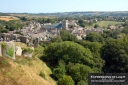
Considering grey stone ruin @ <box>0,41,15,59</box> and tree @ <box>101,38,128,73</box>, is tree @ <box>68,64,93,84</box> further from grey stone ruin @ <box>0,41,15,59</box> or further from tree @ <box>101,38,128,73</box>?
grey stone ruin @ <box>0,41,15,59</box>

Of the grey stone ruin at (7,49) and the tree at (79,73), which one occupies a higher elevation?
the grey stone ruin at (7,49)

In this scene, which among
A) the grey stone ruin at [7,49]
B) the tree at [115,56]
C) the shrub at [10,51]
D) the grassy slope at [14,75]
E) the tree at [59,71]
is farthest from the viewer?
the tree at [115,56]

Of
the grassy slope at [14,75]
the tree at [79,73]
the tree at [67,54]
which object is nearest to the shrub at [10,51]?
the grassy slope at [14,75]

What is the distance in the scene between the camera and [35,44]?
177ft

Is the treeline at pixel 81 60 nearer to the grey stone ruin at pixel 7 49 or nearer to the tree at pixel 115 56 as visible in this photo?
the tree at pixel 115 56

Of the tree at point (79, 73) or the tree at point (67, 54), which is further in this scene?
the tree at point (67, 54)

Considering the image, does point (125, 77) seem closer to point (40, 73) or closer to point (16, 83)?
point (16, 83)

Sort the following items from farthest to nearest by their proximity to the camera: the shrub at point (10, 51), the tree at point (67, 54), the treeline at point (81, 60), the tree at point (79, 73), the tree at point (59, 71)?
the tree at point (67, 54), the treeline at point (81, 60), the tree at point (79, 73), the tree at point (59, 71), the shrub at point (10, 51)

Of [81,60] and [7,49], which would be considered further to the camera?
[81,60]

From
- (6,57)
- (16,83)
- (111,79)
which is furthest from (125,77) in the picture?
(6,57)

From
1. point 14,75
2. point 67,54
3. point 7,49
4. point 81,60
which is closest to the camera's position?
point 14,75

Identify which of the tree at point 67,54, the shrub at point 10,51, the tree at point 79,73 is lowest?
the tree at point 79,73

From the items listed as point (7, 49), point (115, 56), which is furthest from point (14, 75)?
point (115, 56)

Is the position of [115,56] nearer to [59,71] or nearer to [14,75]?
[59,71]
